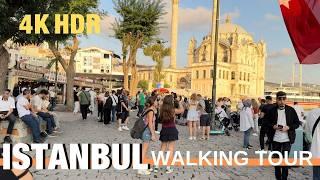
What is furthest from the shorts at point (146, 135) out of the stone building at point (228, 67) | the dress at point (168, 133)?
the stone building at point (228, 67)

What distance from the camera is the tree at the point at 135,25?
35.2 meters

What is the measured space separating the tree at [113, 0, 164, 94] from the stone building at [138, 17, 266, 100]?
257ft

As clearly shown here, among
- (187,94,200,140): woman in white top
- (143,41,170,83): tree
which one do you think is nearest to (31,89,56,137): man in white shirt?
(187,94,200,140): woman in white top

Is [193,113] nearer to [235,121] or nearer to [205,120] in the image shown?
[205,120]

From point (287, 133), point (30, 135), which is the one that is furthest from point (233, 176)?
point (30, 135)

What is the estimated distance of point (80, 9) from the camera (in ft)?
81.9

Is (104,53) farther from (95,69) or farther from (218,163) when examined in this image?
(218,163)

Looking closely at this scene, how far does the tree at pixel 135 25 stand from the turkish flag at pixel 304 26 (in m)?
30.6

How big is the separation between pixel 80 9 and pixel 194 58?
114729mm

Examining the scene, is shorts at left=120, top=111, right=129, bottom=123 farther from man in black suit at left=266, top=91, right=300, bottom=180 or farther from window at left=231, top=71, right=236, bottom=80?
window at left=231, top=71, right=236, bottom=80

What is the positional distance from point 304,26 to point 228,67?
120535mm

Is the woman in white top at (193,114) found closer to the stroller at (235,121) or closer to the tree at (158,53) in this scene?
the stroller at (235,121)

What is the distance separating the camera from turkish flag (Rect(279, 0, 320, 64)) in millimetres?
4203

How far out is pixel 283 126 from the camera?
745cm
